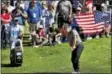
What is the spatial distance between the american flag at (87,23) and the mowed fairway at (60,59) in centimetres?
45

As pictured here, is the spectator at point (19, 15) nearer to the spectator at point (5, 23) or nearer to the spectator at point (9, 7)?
the spectator at point (9, 7)

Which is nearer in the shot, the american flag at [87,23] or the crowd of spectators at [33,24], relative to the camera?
the crowd of spectators at [33,24]

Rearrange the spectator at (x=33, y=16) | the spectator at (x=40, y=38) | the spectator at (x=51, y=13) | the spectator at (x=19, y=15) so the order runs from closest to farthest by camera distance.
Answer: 1. the spectator at (x=40, y=38)
2. the spectator at (x=33, y=16)
3. the spectator at (x=19, y=15)
4. the spectator at (x=51, y=13)

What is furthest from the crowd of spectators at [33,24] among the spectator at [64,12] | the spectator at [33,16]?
the spectator at [64,12]

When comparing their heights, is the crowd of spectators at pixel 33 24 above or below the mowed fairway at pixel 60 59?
above

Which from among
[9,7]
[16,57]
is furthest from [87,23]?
[16,57]

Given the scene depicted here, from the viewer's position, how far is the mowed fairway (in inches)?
621

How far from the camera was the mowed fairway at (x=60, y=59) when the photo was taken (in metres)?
15.8

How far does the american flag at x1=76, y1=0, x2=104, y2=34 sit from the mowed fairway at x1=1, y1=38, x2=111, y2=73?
1.47ft

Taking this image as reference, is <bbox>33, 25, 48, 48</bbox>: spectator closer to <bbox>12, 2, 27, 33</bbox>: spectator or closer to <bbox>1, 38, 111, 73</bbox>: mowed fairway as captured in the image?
<bbox>1, 38, 111, 73</bbox>: mowed fairway

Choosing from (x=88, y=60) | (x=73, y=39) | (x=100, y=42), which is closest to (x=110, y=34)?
(x=100, y=42)

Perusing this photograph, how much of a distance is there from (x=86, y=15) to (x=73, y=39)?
5.18 metres

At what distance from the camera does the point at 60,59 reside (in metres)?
17.2

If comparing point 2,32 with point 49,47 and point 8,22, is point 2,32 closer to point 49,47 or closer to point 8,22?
point 8,22
